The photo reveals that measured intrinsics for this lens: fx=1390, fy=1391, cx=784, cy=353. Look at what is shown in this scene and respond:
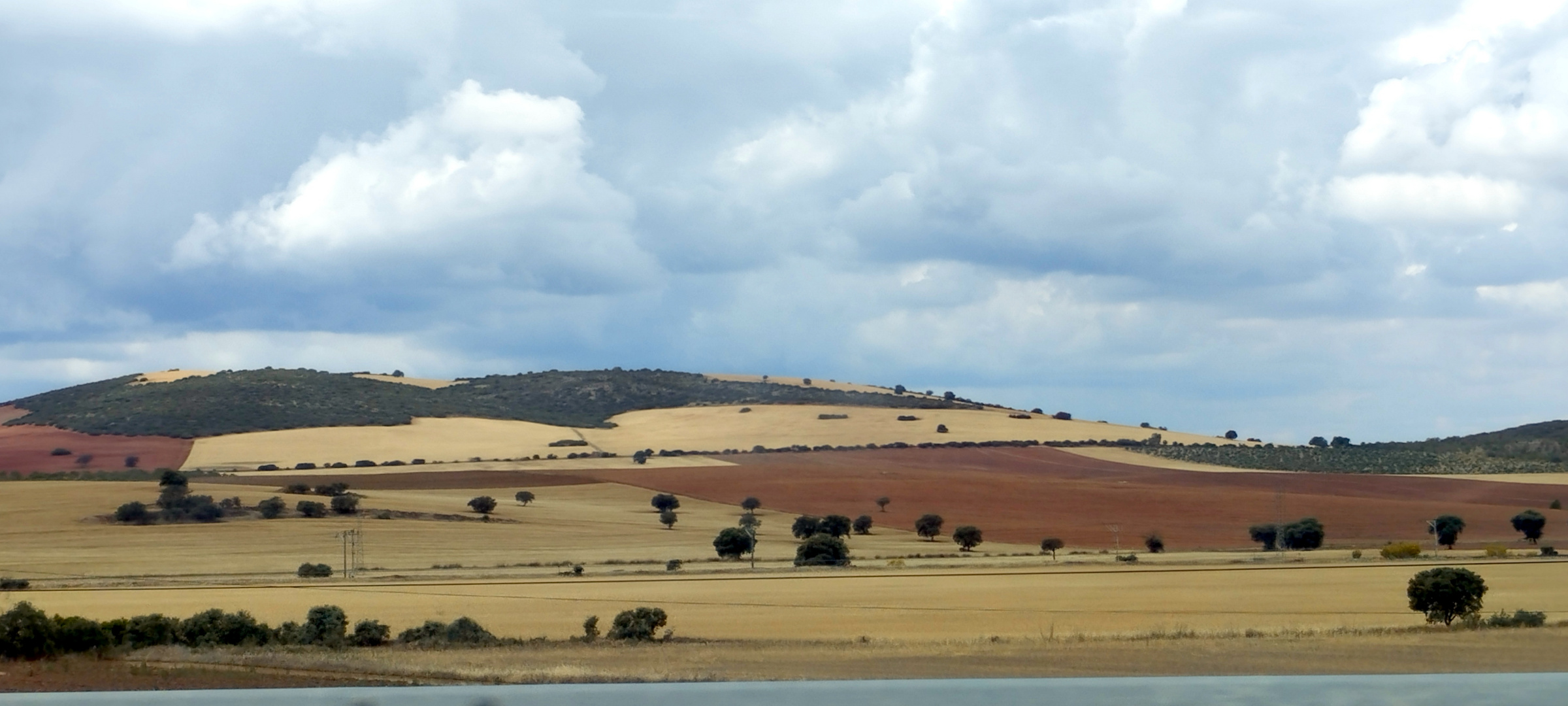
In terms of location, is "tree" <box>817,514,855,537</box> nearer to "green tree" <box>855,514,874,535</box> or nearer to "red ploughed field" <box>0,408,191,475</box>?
"green tree" <box>855,514,874,535</box>

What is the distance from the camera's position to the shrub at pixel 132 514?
3255 inches

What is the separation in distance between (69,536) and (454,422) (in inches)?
3316

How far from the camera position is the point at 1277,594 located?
50.6 metres

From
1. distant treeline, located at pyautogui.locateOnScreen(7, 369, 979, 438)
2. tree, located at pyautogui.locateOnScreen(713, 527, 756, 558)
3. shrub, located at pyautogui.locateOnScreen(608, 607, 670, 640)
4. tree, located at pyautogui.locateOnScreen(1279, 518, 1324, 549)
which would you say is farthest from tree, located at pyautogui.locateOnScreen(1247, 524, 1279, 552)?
distant treeline, located at pyautogui.locateOnScreen(7, 369, 979, 438)

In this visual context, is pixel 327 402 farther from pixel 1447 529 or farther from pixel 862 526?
pixel 1447 529

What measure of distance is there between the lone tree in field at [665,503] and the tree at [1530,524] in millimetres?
53483

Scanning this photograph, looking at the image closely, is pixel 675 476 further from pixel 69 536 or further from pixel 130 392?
pixel 130 392

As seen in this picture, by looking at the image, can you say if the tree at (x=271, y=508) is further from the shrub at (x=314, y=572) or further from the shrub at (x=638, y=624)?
the shrub at (x=638, y=624)

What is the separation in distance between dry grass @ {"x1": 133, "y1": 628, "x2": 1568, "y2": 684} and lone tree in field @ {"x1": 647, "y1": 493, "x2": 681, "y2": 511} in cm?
5961

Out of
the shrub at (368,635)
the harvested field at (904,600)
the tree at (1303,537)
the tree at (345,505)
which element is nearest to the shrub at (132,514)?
the tree at (345,505)

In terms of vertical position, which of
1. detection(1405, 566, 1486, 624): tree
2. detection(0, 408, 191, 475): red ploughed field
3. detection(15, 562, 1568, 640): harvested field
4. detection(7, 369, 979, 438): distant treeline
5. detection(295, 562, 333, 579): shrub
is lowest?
detection(15, 562, 1568, 640): harvested field

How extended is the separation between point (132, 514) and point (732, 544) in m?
37.4

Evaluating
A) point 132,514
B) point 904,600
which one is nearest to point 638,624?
point 904,600

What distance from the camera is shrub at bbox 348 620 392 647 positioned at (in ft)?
128
